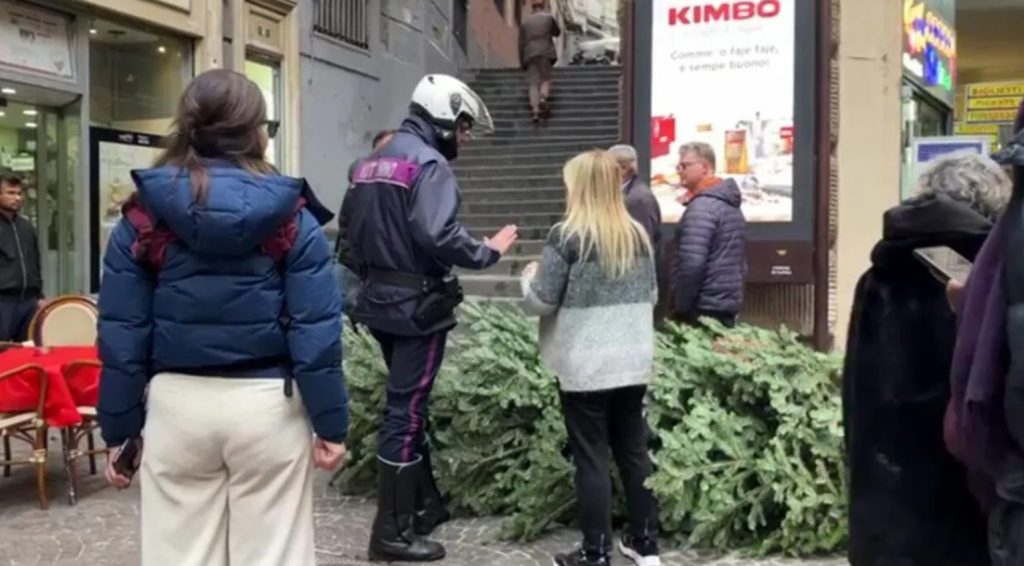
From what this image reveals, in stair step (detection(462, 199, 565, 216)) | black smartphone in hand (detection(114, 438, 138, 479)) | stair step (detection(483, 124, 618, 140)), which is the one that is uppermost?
stair step (detection(483, 124, 618, 140))

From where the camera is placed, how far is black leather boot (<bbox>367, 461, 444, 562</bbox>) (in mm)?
4930

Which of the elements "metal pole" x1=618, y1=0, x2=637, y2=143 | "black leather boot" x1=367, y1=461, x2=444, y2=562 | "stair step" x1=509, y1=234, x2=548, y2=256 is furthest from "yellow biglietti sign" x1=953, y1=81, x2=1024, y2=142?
"black leather boot" x1=367, y1=461, x2=444, y2=562

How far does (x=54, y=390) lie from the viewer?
5.92 meters

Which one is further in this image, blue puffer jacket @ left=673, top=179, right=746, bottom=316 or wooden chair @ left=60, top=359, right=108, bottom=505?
blue puffer jacket @ left=673, top=179, right=746, bottom=316

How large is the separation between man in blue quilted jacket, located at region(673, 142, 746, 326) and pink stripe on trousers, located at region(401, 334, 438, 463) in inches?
81.4

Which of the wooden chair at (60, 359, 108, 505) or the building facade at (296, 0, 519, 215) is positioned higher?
the building facade at (296, 0, 519, 215)

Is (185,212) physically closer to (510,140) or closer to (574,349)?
(574,349)

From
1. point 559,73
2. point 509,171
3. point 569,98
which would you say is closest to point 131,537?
point 509,171

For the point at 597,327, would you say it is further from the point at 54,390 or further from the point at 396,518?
the point at 54,390

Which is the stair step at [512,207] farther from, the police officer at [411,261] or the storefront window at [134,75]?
the police officer at [411,261]

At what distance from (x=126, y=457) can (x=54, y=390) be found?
2.83m

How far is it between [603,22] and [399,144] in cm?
3375

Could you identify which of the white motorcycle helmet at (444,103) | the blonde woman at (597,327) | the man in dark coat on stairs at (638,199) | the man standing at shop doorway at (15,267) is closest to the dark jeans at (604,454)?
the blonde woman at (597,327)

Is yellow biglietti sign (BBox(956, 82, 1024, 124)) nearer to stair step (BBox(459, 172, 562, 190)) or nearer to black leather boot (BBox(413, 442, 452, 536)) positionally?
stair step (BBox(459, 172, 562, 190))
